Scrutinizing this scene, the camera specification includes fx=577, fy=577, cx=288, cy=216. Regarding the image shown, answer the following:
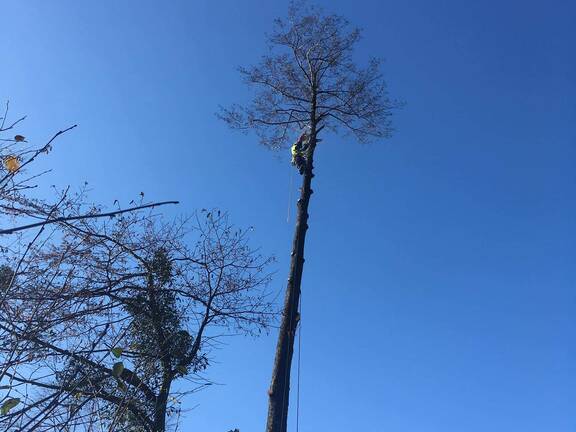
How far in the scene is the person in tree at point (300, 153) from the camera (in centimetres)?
861

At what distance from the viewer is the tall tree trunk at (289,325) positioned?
662 centimetres

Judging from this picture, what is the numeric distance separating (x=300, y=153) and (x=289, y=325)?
277 centimetres

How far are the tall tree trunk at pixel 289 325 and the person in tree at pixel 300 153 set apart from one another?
0.27 feet

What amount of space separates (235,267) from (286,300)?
5.25 feet

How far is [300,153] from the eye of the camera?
344 inches

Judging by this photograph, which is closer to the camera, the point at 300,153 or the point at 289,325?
the point at 289,325

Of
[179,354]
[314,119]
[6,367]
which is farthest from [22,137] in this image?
[314,119]

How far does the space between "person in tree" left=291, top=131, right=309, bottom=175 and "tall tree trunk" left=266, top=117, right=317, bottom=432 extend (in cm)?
8

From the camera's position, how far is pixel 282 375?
687 cm

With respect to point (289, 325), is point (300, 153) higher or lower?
higher

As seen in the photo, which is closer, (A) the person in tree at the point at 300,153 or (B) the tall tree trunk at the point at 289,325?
(B) the tall tree trunk at the point at 289,325

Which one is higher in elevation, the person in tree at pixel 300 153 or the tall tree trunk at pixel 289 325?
the person in tree at pixel 300 153

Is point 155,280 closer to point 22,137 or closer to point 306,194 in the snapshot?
point 306,194

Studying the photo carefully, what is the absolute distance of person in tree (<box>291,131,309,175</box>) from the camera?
8.61 m
